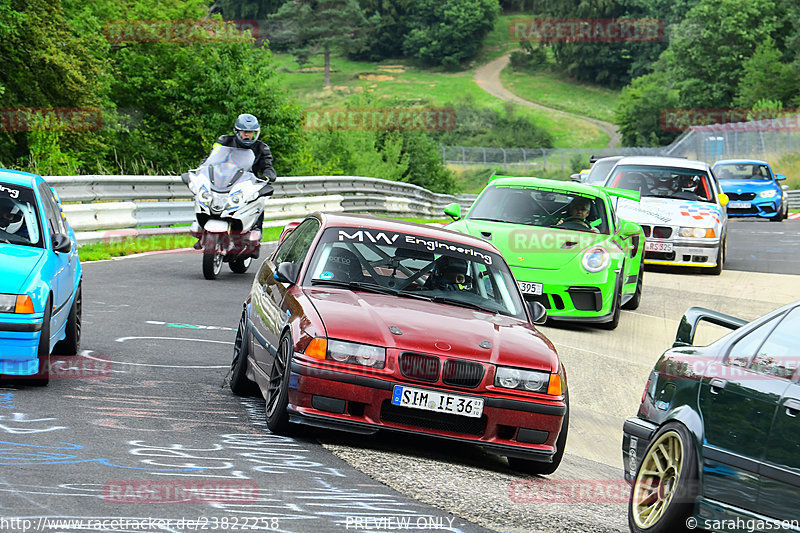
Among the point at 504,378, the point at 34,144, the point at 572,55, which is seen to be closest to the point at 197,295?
the point at 504,378

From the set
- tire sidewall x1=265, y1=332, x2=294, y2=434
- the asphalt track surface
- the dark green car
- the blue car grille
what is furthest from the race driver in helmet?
the blue car grille

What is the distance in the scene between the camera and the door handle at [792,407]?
16.1ft

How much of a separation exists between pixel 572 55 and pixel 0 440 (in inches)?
5972

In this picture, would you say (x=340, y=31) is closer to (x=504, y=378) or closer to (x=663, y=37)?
(x=663, y=37)

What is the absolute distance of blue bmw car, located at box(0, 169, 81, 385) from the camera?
797 cm

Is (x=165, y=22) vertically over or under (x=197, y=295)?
over

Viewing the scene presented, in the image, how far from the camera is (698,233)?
20047mm

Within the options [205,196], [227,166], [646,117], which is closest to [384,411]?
[205,196]

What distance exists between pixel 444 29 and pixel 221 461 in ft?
534

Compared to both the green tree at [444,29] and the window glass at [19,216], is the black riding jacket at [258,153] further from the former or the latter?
the green tree at [444,29]

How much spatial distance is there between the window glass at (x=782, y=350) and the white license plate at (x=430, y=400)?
1.92 metres

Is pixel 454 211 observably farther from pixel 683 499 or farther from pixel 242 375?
pixel 683 499

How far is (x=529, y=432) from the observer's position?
7.09 m

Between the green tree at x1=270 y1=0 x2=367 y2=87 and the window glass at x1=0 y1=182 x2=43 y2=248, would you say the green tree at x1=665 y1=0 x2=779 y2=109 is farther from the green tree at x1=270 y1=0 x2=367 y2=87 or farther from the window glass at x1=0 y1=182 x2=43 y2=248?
the window glass at x1=0 y1=182 x2=43 y2=248
